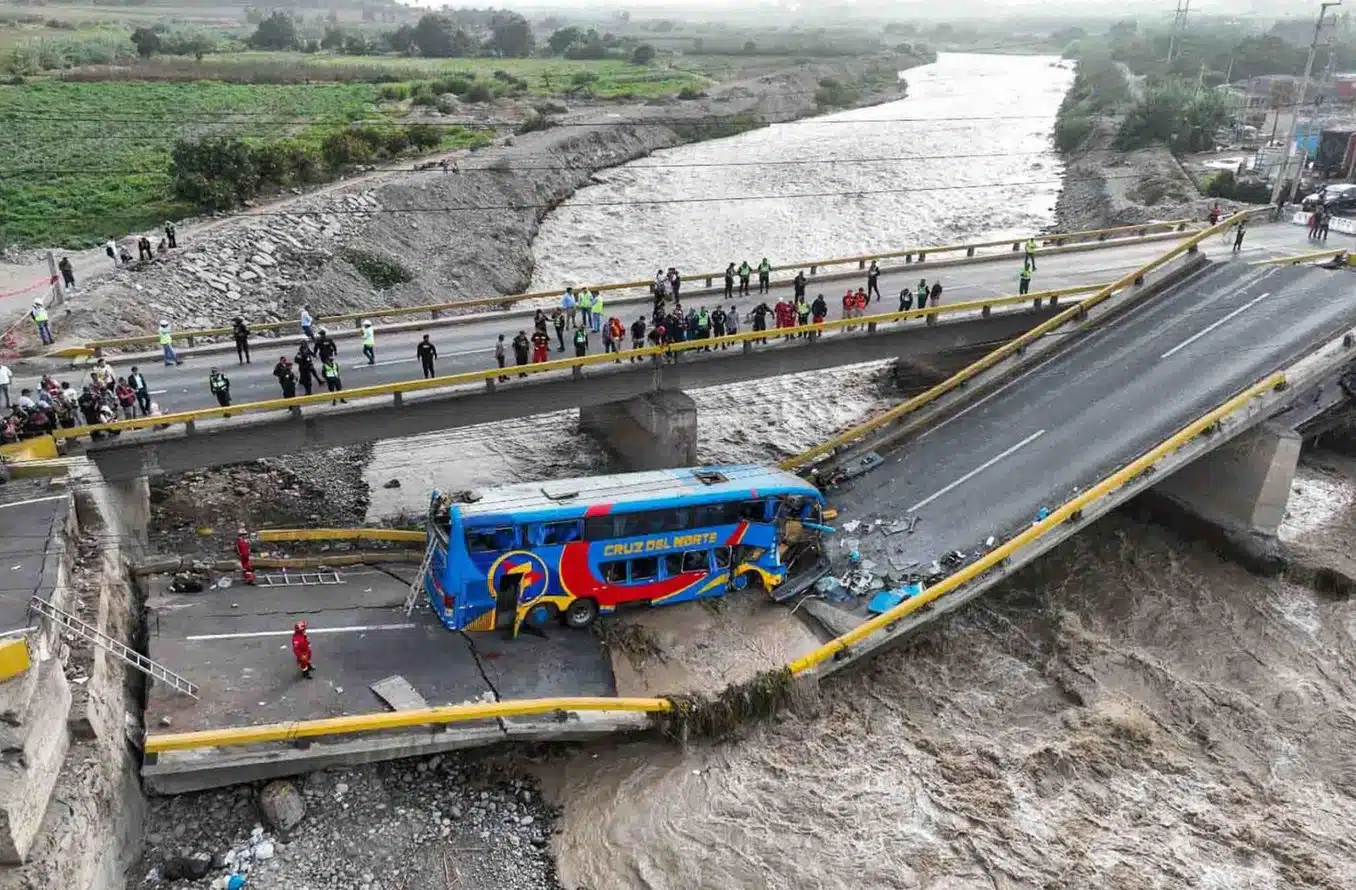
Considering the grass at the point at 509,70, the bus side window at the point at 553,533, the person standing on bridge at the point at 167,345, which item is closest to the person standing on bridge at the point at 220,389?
the person standing on bridge at the point at 167,345

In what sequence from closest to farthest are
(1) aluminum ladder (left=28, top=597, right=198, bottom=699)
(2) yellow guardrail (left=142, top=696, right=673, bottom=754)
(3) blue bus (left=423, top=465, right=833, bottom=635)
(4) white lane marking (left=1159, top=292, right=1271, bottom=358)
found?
(1) aluminum ladder (left=28, top=597, right=198, bottom=699) < (2) yellow guardrail (left=142, top=696, right=673, bottom=754) < (3) blue bus (left=423, top=465, right=833, bottom=635) < (4) white lane marking (left=1159, top=292, right=1271, bottom=358)

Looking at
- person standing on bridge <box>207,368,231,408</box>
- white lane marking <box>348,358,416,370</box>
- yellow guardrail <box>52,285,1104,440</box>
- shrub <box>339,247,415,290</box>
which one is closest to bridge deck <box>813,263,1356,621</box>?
yellow guardrail <box>52,285,1104,440</box>

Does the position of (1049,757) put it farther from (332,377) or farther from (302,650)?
(332,377)

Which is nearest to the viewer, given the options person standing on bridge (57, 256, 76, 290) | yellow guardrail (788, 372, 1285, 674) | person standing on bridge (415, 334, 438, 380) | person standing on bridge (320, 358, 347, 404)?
yellow guardrail (788, 372, 1285, 674)

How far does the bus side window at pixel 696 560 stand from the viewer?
21.1 m

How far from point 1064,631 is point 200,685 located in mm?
17948

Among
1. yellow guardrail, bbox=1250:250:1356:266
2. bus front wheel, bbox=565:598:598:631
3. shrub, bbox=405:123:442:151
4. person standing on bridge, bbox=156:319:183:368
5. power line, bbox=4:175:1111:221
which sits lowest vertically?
bus front wheel, bbox=565:598:598:631

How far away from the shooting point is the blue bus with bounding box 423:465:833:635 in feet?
63.7

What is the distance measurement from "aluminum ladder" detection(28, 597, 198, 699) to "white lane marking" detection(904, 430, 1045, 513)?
15801 millimetres

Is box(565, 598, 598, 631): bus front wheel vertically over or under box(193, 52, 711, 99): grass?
under

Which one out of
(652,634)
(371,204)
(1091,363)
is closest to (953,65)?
(371,204)

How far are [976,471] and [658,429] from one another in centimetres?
855

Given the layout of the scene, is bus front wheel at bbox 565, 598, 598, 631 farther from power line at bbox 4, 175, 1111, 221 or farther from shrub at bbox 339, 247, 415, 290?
power line at bbox 4, 175, 1111, 221

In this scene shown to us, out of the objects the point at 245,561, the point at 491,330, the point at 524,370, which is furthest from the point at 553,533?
the point at 491,330
